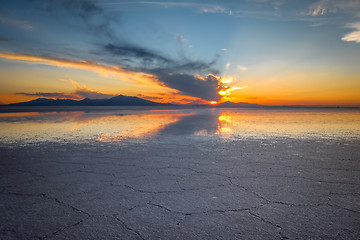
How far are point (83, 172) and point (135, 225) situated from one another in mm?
1783

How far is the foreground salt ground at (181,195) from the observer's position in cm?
173

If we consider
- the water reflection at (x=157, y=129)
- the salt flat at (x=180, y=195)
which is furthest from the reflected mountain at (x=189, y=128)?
the salt flat at (x=180, y=195)

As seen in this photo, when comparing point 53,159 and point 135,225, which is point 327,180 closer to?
point 135,225

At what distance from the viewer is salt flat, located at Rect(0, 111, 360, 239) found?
68.2 inches

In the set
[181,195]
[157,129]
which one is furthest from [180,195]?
[157,129]

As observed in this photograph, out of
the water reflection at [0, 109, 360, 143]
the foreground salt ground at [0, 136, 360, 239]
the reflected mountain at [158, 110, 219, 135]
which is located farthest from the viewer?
the reflected mountain at [158, 110, 219, 135]

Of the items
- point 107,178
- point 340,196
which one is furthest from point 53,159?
point 340,196

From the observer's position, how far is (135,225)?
1.78 m

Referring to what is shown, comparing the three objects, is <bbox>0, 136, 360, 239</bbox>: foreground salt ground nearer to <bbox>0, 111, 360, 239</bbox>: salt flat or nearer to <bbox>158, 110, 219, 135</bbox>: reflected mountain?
<bbox>0, 111, 360, 239</bbox>: salt flat

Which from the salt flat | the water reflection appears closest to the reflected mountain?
the water reflection

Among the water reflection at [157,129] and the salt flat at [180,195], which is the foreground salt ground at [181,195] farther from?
the water reflection at [157,129]

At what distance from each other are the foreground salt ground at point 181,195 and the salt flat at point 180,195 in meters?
0.01

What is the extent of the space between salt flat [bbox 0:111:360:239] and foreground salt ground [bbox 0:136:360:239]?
0.01 m

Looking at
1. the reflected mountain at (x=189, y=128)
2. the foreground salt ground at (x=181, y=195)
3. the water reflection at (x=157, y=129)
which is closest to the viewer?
the foreground salt ground at (x=181, y=195)
